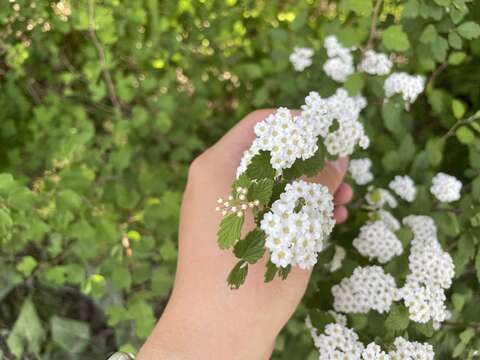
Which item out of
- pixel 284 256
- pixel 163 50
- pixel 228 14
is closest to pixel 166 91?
pixel 163 50

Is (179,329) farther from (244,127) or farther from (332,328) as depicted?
(244,127)

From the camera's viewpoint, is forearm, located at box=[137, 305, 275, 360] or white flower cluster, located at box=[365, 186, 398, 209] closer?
forearm, located at box=[137, 305, 275, 360]

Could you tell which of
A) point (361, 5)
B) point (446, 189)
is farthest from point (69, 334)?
point (361, 5)

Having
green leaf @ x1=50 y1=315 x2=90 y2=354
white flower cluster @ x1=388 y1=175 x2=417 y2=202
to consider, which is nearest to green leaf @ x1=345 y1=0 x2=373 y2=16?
white flower cluster @ x1=388 y1=175 x2=417 y2=202

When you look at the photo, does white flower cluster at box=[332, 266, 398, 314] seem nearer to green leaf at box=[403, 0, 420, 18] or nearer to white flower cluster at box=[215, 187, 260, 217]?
white flower cluster at box=[215, 187, 260, 217]

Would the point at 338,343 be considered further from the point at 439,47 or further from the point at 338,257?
the point at 439,47
